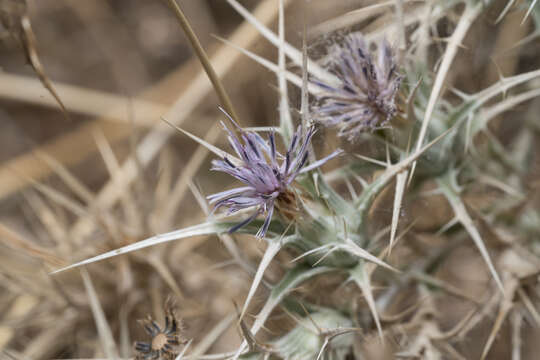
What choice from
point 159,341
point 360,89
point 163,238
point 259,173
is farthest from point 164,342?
point 360,89

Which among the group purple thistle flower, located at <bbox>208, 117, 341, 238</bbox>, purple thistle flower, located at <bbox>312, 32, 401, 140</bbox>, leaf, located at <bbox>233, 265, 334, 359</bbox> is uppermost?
purple thistle flower, located at <bbox>312, 32, 401, 140</bbox>

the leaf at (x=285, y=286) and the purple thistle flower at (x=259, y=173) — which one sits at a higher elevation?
the purple thistle flower at (x=259, y=173)

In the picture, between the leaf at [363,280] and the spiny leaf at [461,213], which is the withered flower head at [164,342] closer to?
the leaf at [363,280]

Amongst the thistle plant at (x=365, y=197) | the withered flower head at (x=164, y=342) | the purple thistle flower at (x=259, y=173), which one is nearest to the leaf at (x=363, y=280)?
the thistle plant at (x=365, y=197)

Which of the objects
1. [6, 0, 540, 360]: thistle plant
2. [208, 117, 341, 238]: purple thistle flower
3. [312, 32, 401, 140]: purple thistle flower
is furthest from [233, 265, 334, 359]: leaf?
[312, 32, 401, 140]: purple thistle flower

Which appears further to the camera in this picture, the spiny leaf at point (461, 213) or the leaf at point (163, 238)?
the spiny leaf at point (461, 213)

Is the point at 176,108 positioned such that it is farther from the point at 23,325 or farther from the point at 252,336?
Result: the point at 252,336

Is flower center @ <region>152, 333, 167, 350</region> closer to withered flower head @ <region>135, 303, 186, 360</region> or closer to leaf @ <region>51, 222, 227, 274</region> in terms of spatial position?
withered flower head @ <region>135, 303, 186, 360</region>

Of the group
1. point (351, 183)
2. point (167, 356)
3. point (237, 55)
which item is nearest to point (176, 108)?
point (237, 55)
